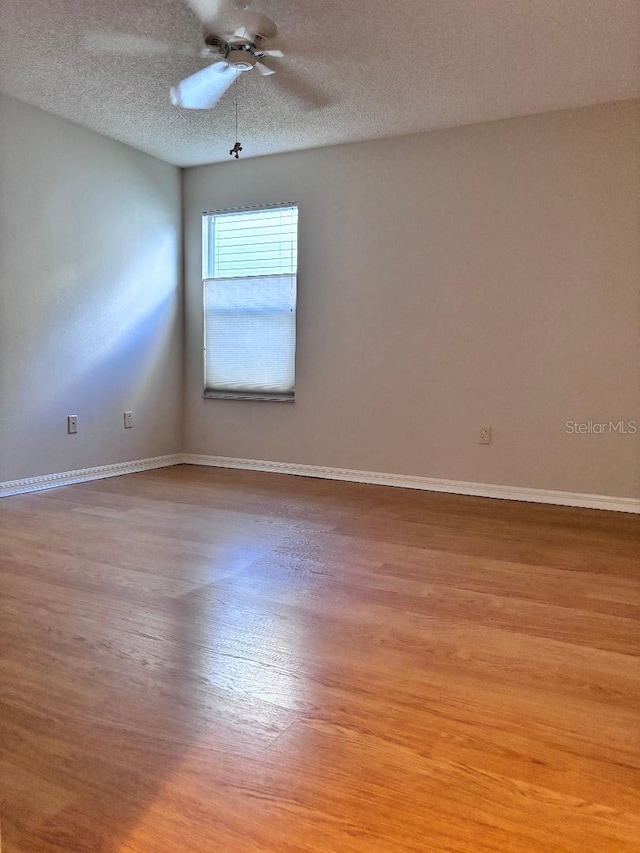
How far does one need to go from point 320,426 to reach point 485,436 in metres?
1.15

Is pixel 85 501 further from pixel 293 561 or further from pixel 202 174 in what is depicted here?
pixel 202 174

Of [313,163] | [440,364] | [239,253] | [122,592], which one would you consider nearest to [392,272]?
[440,364]

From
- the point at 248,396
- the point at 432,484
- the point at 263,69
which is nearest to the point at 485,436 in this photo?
the point at 432,484

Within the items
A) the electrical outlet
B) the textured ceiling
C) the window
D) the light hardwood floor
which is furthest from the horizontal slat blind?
the light hardwood floor

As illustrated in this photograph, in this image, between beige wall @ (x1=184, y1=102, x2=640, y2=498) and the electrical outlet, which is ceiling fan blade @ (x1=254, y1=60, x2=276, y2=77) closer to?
beige wall @ (x1=184, y1=102, x2=640, y2=498)

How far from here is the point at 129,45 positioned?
2805 mm

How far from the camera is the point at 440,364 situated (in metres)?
3.90

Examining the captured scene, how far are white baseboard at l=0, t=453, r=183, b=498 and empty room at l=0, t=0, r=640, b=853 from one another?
2cm

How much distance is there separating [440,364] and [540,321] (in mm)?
642

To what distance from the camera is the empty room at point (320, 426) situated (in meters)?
1.20

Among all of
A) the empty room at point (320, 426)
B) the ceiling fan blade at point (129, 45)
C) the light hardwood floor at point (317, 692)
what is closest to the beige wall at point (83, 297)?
the empty room at point (320, 426)

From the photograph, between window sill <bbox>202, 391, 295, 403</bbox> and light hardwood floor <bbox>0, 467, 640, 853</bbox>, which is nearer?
light hardwood floor <bbox>0, 467, 640, 853</bbox>

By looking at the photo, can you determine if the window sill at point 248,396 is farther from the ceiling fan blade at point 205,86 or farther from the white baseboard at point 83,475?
the ceiling fan blade at point 205,86

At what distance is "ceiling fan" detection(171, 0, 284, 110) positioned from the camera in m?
2.46
